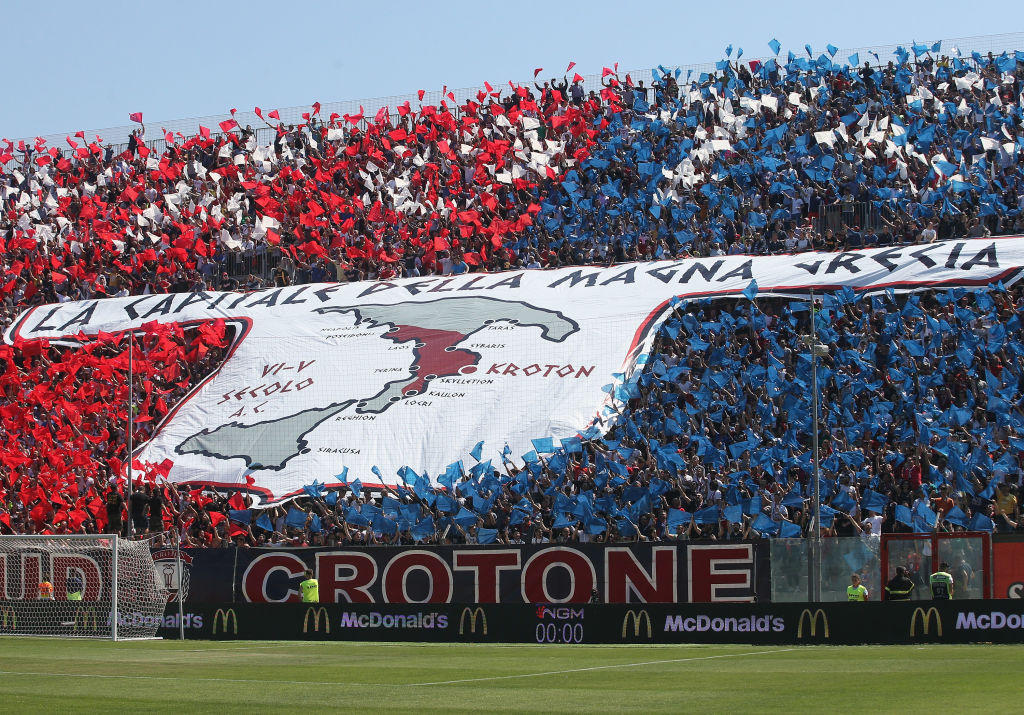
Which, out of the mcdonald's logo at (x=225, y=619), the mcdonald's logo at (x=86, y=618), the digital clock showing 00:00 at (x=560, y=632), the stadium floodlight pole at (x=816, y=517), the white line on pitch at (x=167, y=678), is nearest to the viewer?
the white line on pitch at (x=167, y=678)

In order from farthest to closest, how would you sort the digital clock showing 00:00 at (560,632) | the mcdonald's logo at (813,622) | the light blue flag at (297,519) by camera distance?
the light blue flag at (297,519) → the digital clock showing 00:00 at (560,632) → the mcdonald's logo at (813,622)

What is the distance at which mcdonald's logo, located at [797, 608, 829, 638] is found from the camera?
21.8 metres

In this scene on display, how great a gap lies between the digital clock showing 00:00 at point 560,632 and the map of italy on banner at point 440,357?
326 inches

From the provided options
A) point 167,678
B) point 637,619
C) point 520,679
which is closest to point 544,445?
point 637,619

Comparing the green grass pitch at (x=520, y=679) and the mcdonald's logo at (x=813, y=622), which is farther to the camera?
the mcdonald's logo at (x=813, y=622)

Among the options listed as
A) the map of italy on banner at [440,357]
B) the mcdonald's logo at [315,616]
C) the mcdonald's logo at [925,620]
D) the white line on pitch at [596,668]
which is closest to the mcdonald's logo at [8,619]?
the mcdonald's logo at [315,616]

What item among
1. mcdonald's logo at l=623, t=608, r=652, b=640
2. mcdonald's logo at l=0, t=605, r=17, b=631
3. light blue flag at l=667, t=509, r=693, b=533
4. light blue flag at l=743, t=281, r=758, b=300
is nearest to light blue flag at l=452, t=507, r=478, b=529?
light blue flag at l=667, t=509, r=693, b=533

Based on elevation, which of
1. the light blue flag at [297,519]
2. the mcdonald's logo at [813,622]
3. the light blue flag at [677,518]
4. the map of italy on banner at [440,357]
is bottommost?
the mcdonald's logo at [813,622]

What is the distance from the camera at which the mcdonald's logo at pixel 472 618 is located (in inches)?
962

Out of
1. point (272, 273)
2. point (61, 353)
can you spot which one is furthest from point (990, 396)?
point (61, 353)

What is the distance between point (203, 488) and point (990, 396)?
56.6 ft

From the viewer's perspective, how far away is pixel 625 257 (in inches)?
1446

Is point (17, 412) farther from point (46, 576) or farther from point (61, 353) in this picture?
point (46, 576)

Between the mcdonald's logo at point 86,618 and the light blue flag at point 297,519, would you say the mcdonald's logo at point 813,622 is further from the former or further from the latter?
the light blue flag at point 297,519
